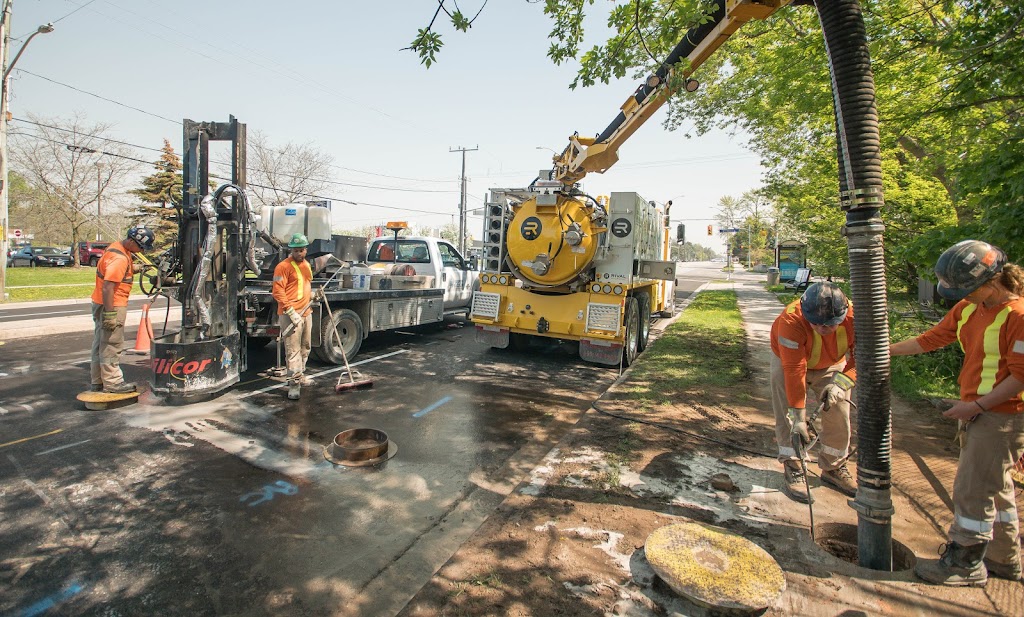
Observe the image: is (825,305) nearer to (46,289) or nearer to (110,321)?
(110,321)

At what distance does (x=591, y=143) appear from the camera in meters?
8.48

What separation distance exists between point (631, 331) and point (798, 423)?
496 cm

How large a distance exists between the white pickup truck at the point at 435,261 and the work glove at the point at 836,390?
24.8ft

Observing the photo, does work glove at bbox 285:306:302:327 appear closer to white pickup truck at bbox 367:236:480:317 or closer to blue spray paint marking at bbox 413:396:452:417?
blue spray paint marking at bbox 413:396:452:417

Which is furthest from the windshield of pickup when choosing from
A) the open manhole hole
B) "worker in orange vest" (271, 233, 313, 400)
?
the open manhole hole

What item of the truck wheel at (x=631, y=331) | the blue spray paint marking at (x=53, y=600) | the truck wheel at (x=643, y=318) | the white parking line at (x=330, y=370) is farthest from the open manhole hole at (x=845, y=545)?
the truck wheel at (x=643, y=318)

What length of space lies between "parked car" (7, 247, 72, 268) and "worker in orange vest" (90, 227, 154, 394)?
39633 millimetres

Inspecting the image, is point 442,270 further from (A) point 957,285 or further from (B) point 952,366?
(A) point 957,285

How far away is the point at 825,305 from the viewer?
12.0 feet

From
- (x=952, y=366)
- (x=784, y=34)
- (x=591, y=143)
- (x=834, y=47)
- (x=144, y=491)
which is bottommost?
(x=144, y=491)

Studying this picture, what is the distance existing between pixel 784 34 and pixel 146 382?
1108 cm

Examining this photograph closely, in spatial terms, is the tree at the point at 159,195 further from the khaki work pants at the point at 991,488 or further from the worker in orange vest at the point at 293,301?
the khaki work pants at the point at 991,488

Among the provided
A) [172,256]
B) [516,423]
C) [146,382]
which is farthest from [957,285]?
[146,382]

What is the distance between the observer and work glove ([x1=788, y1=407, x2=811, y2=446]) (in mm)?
3711
